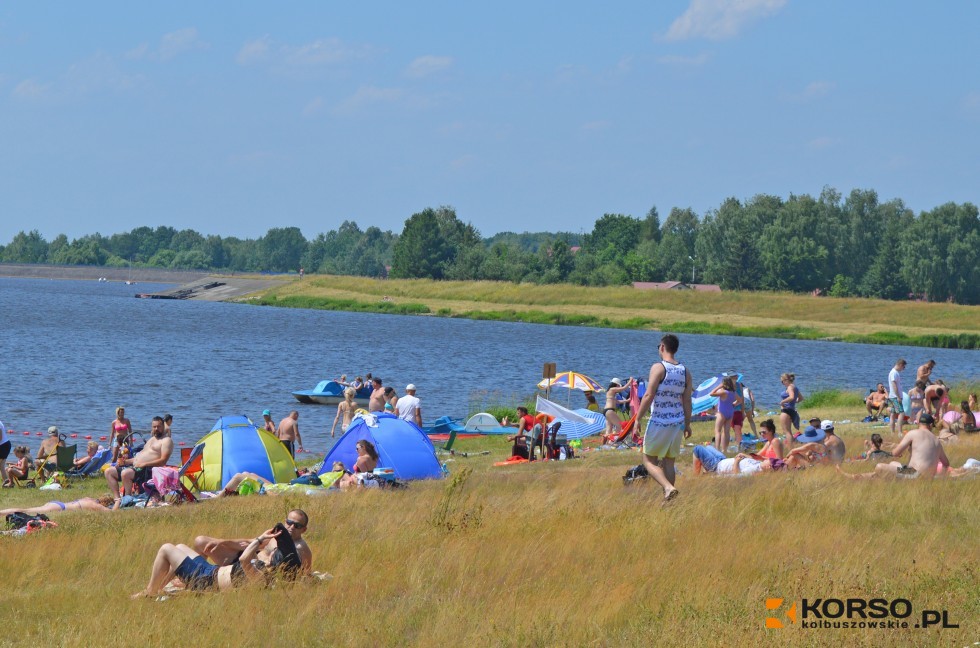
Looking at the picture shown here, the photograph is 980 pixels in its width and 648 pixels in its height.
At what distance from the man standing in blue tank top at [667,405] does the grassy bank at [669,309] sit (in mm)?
70886

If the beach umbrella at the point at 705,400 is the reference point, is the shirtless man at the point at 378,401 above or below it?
above

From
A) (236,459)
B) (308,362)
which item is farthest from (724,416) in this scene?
(308,362)

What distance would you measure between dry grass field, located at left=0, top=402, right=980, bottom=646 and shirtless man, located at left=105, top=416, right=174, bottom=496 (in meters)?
2.28

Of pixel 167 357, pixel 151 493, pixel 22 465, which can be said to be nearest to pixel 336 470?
pixel 151 493

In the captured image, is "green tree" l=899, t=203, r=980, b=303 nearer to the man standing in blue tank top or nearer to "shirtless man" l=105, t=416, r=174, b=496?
"shirtless man" l=105, t=416, r=174, b=496

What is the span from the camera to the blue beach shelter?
18.5m

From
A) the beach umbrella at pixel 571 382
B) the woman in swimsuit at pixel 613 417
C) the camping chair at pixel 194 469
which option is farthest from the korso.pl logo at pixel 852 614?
the beach umbrella at pixel 571 382

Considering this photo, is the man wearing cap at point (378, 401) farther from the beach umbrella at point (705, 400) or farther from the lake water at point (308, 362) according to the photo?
the beach umbrella at point (705, 400)

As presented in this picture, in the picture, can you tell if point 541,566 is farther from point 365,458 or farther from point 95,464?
point 95,464

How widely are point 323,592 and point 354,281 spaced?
122246 mm

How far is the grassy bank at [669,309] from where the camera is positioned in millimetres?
85812

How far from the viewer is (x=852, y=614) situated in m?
9.27

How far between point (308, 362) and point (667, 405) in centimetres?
4303

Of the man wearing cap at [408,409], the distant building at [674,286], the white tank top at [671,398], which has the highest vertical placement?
the white tank top at [671,398]
